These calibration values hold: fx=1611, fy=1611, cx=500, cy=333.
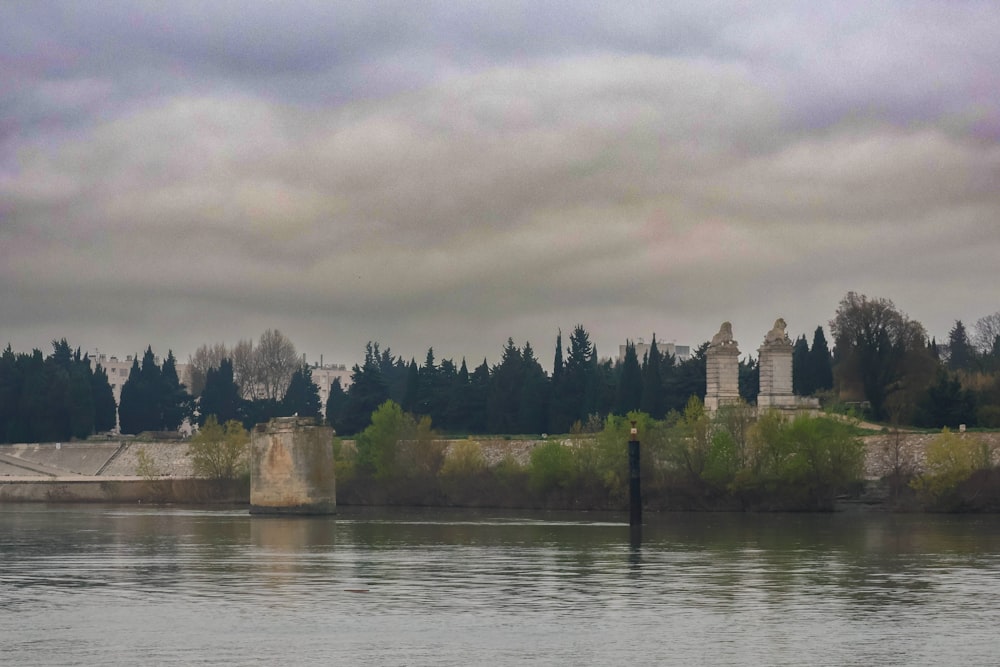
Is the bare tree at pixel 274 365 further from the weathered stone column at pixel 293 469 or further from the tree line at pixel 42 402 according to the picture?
the weathered stone column at pixel 293 469

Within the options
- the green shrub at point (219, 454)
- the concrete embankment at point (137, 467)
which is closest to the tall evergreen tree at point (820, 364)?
the concrete embankment at point (137, 467)

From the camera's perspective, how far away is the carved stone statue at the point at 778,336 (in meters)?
75.8

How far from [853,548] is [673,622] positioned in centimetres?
1679

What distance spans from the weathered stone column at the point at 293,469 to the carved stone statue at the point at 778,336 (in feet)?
77.3

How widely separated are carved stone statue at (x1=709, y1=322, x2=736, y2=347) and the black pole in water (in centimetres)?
2106

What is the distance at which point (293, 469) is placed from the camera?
204 ft

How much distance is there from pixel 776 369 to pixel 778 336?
61.7 inches

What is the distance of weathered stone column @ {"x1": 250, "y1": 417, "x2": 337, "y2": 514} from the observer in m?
61.7

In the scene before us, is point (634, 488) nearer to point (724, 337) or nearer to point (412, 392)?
point (724, 337)

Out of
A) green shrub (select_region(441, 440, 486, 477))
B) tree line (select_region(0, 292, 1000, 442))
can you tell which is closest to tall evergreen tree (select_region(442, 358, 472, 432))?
tree line (select_region(0, 292, 1000, 442))

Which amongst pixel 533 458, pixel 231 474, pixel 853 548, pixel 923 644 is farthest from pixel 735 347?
pixel 923 644

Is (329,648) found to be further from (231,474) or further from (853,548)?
(231,474)

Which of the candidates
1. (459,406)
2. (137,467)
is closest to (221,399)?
(137,467)

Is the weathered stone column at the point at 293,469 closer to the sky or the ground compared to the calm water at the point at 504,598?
closer to the sky
